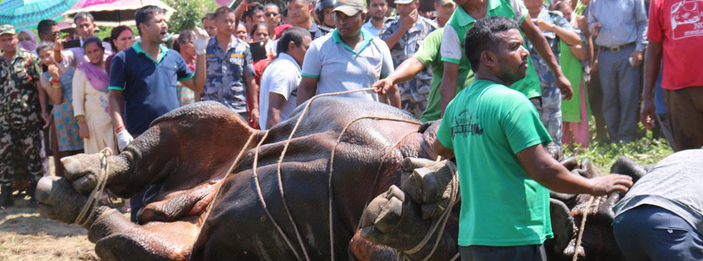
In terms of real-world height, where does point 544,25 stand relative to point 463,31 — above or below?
below

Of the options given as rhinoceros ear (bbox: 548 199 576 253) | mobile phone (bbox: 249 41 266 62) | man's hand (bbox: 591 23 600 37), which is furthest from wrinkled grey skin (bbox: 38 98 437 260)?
man's hand (bbox: 591 23 600 37)

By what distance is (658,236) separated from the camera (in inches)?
145

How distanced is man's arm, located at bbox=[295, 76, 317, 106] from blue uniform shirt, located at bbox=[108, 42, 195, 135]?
1476 millimetres

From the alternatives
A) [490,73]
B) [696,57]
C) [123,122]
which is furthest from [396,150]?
[123,122]

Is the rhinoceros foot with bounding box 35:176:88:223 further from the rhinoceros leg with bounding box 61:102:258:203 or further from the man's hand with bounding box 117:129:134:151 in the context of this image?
the man's hand with bounding box 117:129:134:151

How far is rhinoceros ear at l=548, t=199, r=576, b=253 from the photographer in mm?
4074

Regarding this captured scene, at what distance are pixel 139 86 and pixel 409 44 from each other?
261cm

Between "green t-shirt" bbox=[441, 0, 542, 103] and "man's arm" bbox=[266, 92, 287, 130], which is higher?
"green t-shirt" bbox=[441, 0, 542, 103]

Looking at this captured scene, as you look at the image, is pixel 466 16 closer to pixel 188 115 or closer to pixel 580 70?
pixel 188 115

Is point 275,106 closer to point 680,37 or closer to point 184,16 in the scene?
point 680,37

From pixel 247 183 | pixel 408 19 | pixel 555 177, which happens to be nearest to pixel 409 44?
pixel 408 19

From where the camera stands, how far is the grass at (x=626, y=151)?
28.6ft

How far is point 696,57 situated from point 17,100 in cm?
720

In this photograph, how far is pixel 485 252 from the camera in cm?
365
